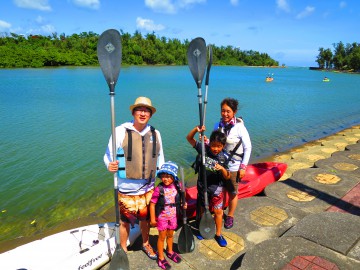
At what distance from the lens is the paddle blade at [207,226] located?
4.28 meters

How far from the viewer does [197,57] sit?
4.48 metres

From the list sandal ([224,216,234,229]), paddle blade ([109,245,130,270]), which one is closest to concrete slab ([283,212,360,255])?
sandal ([224,216,234,229])

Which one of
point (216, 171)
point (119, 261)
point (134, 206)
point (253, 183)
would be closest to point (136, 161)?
point (134, 206)

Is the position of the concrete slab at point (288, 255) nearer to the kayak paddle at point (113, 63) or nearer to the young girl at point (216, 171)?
the young girl at point (216, 171)

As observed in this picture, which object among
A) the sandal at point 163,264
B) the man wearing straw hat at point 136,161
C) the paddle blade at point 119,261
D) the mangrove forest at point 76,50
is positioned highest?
the mangrove forest at point 76,50

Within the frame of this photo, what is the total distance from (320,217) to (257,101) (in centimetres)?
2404

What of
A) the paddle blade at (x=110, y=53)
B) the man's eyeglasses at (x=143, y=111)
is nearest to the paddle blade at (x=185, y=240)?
the man's eyeglasses at (x=143, y=111)

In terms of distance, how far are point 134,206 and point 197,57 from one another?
252 centimetres

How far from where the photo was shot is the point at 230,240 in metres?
4.36

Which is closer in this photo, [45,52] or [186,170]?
[186,170]

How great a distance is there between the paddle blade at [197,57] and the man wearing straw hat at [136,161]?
1283mm

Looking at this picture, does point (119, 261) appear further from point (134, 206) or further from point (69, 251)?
point (69, 251)

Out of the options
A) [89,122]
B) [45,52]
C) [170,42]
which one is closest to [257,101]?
[89,122]

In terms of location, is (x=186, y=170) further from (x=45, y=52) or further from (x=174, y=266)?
(x=45, y=52)
